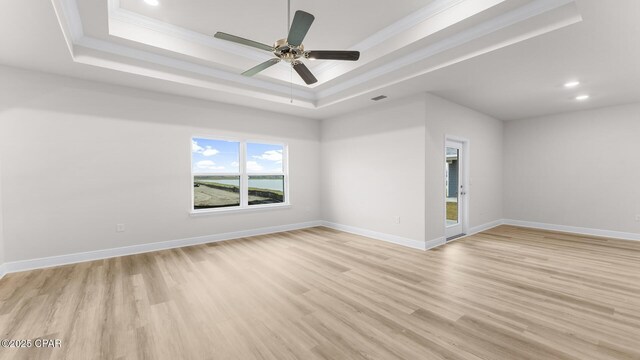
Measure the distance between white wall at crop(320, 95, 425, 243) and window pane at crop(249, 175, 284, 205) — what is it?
1196 millimetres

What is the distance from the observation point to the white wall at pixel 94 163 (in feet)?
11.5

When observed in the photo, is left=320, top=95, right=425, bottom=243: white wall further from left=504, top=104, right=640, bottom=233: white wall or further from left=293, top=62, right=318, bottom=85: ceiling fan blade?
left=504, top=104, right=640, bottom=233: white wall

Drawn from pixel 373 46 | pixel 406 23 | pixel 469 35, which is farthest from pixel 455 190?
pixel 406 23

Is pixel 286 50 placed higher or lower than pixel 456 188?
higher

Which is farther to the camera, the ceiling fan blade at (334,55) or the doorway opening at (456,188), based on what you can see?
the doorway opening at (456,188)

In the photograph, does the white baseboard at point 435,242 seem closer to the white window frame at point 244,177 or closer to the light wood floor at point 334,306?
the light wood floor at point 334,306

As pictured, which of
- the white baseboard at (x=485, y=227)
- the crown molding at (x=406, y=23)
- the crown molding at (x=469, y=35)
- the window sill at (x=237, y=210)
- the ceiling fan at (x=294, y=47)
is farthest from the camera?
the white baseboard at (x=485, y=227)

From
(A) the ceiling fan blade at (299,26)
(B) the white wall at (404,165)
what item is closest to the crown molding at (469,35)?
(B) the white wall at (404,165)

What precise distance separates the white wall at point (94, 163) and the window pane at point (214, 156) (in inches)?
8.0

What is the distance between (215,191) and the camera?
536 cm

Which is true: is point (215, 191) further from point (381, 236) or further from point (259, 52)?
point (381, 236)

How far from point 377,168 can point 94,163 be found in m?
4.94

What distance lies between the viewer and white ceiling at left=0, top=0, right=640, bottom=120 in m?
2.62

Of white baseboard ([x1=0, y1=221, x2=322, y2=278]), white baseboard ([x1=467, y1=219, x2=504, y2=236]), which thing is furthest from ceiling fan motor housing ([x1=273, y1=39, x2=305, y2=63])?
white baseboard ([x1=467, y1=219, x2=504, y2=236])
